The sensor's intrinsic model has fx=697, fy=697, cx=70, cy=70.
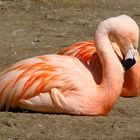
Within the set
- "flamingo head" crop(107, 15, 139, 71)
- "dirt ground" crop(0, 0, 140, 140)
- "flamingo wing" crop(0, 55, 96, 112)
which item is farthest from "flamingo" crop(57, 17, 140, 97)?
"flamingo wing" crop(0, 55, 96, 112)

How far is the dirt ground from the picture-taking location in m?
5.47

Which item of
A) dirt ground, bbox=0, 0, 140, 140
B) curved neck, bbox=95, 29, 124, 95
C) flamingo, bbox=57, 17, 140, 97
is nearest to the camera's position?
dirt ground, bbox=0, 0, 140, 140

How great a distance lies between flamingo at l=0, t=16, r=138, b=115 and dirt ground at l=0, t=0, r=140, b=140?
0.34 ft

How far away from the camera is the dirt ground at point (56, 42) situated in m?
5.47

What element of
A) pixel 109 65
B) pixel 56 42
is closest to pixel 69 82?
pixel 109 65

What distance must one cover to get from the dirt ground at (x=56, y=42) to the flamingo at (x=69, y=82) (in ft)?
0.34

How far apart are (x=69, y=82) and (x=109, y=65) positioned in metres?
0.47

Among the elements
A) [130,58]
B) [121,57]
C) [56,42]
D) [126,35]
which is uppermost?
[126,35]

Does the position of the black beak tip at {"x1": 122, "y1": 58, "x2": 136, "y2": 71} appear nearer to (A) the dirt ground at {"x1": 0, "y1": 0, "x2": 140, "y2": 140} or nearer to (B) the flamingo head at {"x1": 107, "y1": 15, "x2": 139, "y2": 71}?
(B) the flamingo head at {"x1": 107, "y1": 15, "x2": 139, "y2": 71}

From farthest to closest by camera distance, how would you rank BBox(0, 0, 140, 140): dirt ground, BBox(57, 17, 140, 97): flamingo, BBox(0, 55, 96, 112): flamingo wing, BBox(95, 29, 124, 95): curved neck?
BBox(57, 17, 140, 97): flamingo, BBox(95, 29, 124, 95): curved neck, BBox(0, 55, 96, 112): flamingo wing, BBox(0, 0, 140, 140): dirt ground

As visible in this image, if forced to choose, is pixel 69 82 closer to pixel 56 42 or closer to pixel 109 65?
pixel 109 65

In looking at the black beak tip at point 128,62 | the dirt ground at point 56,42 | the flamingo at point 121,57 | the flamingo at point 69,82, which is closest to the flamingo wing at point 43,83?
the flamingo at point 69,82

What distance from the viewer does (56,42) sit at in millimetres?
9352

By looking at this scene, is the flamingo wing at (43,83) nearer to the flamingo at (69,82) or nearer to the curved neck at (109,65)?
the flamingo at (69,82)
